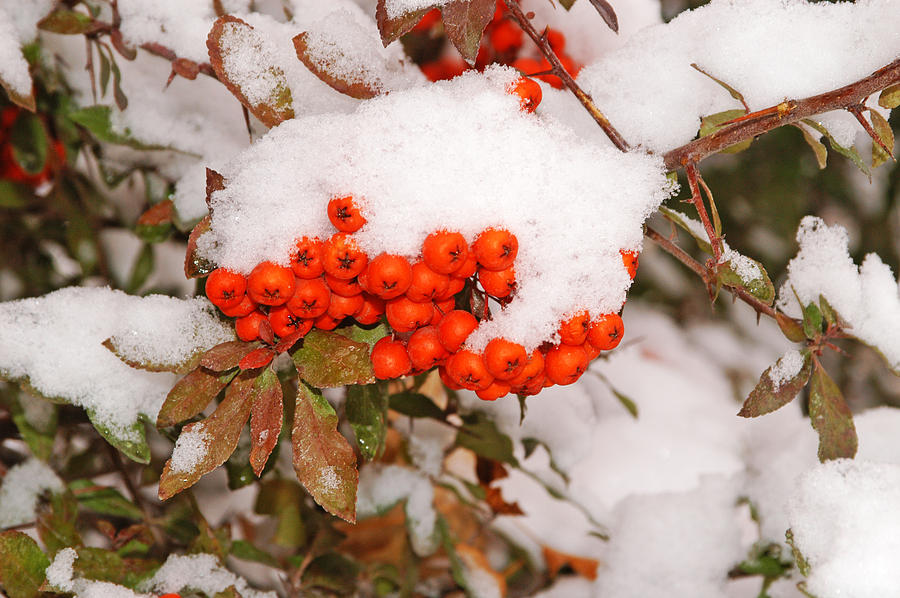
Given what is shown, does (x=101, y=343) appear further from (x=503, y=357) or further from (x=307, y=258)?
(x=503, y=357)

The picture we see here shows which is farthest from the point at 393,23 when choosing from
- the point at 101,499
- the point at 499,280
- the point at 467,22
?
the point at 101,499

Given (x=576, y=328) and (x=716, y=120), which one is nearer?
(x=576, y=328)

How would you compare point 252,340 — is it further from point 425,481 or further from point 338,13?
point 425,481

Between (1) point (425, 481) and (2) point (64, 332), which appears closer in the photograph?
(2) point (64, 332)

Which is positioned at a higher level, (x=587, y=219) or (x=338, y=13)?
(x=338, y=13)

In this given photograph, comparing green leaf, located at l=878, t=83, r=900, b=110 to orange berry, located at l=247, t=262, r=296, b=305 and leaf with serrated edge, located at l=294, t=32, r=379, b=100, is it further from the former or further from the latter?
orange berry, located at l=247, t=262, r=296, b=305

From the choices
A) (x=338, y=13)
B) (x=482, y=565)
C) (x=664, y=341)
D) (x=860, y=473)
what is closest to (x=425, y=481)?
(x=482, y=565)

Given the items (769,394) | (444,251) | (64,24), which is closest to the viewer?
(444,251)
